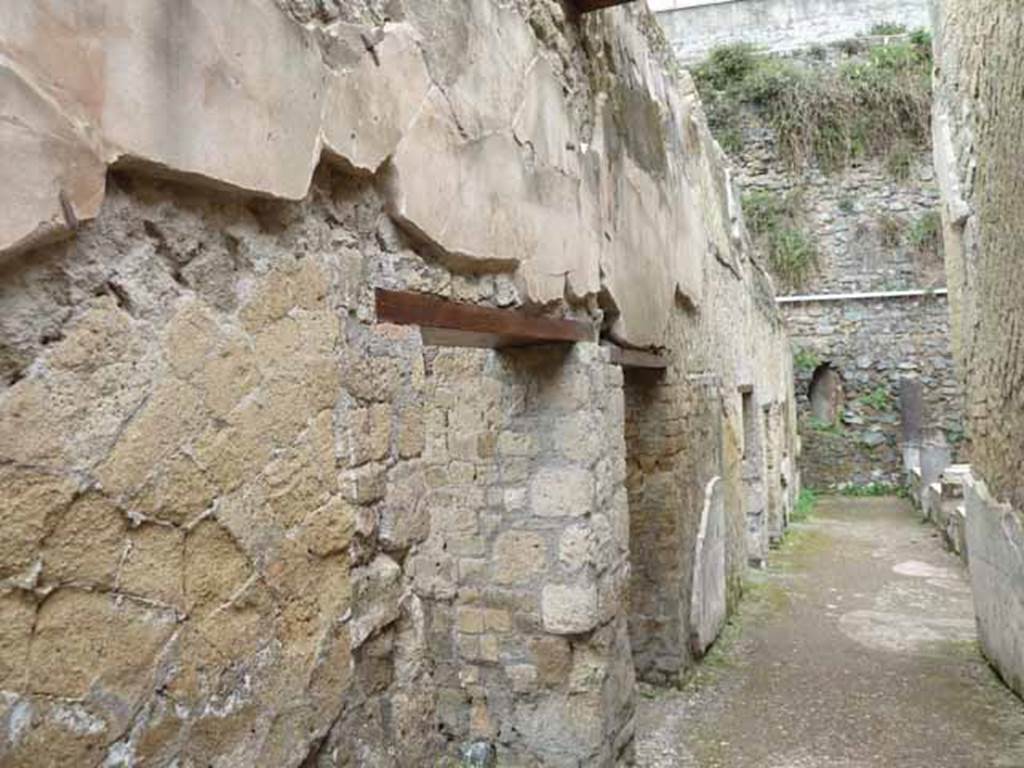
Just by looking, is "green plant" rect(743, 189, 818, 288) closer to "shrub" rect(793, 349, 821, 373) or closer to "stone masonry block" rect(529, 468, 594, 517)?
"shrub" rect(793, 349, 821, 373)

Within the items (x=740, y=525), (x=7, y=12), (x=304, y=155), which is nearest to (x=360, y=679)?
(x=304, y=155)

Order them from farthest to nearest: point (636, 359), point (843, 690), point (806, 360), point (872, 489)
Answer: point (806, 360), point (872, 489), point (843, 690), point (636, 359)

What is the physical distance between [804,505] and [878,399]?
8.40ft

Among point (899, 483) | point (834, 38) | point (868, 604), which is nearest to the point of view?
point (868, 604)

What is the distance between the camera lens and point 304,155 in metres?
1.43

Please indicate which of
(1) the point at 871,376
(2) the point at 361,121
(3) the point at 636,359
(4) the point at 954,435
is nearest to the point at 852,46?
(1) the point at 871,376

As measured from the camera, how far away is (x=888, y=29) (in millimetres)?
15664

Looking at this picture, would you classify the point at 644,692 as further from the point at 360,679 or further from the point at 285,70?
the point at 285,70

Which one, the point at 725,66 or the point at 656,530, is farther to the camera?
the point at 725,66

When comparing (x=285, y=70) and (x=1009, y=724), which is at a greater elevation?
(x=285, y=70)

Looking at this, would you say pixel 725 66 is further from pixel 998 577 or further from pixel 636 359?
pixel 636 359

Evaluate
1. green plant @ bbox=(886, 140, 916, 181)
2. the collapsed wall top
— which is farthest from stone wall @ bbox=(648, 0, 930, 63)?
the collapsed wall top

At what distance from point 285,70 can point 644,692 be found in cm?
387

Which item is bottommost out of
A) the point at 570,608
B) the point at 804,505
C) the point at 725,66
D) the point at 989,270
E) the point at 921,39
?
the point at 804,505
